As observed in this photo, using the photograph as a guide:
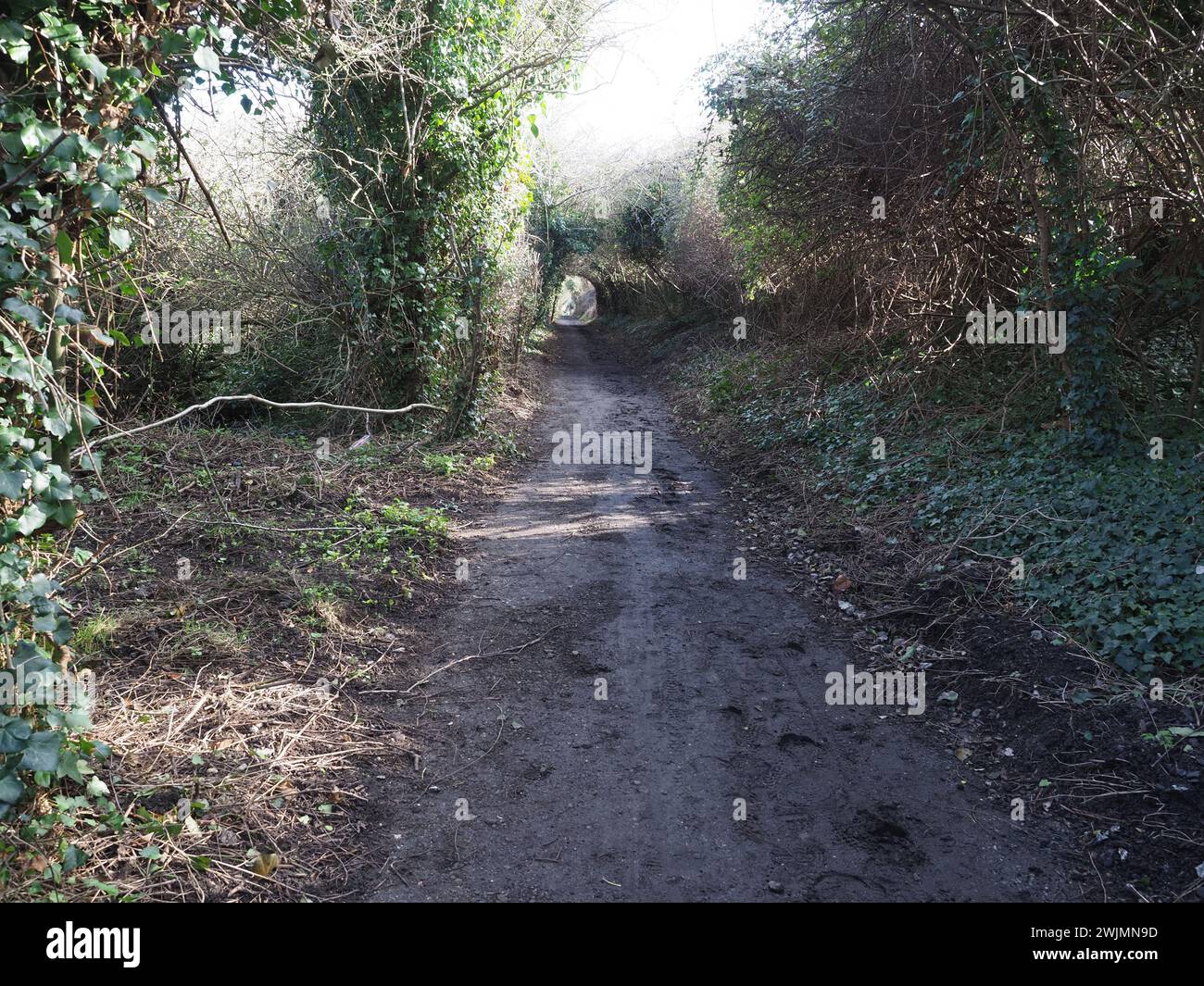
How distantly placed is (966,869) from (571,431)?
9.25m

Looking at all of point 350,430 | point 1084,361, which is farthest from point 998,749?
point 350,430

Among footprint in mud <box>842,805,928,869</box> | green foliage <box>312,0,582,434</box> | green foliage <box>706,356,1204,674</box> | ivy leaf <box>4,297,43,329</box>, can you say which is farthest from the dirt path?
green foliage <box>312,0,582,434</box>

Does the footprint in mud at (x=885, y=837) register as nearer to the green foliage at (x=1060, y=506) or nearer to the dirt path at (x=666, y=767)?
the dirt path at (x=666, y=767)

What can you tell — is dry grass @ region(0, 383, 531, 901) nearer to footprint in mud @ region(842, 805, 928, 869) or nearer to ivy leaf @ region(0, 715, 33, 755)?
ivy leaf @ region(0, 715, 33, 755)

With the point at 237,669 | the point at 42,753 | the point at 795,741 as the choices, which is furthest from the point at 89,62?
the point at 795,741

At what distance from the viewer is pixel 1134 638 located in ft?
13.5
